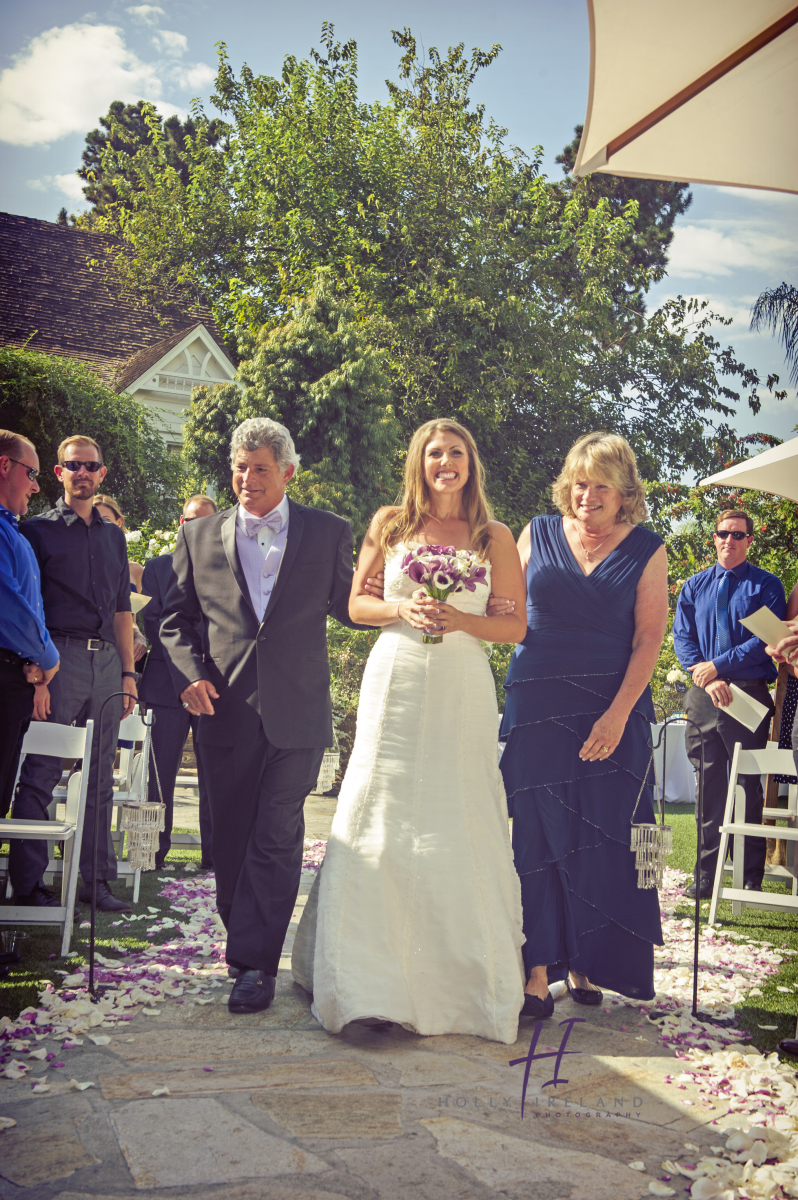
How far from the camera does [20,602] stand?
4.40 metres

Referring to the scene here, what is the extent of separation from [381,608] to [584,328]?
74.9ft

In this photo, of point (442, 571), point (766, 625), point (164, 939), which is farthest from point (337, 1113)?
point (766, 625)

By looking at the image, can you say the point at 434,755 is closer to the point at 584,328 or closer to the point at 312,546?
the point at 312,546

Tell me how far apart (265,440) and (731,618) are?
441cm

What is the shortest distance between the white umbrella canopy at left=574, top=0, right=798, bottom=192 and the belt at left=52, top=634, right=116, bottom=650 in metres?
3.63

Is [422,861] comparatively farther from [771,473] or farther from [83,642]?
[771,473]

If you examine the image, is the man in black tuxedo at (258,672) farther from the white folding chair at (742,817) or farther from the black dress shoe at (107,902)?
the white folding chair at (742,817)

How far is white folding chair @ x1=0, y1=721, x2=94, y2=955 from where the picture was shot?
14.3 feet

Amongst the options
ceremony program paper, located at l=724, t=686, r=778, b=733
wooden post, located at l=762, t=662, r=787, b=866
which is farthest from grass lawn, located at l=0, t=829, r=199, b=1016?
wooden post, located at l=762, t=662, r=787, b=866

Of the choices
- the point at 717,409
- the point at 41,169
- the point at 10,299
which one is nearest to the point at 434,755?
the point at 41,169

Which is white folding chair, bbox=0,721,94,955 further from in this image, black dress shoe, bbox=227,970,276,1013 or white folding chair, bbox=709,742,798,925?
white folding chair, bbox=709,742,798,925

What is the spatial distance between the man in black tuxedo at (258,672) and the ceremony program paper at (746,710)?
3580 millimetres

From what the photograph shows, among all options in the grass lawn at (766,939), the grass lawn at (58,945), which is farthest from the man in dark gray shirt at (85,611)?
the grass lawn at (766,939)

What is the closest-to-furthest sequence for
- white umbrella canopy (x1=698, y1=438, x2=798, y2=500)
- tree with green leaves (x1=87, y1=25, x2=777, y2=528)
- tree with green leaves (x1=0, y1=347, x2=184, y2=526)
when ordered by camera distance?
white umbrella canopy (x1=698, y1=438, x2=798, y2=500) < tree with green leaves (x1=0, y1=347, x2=184, y2=526) < tree with green leaves (x1=87, y1=25, x2=777, y2=528)
